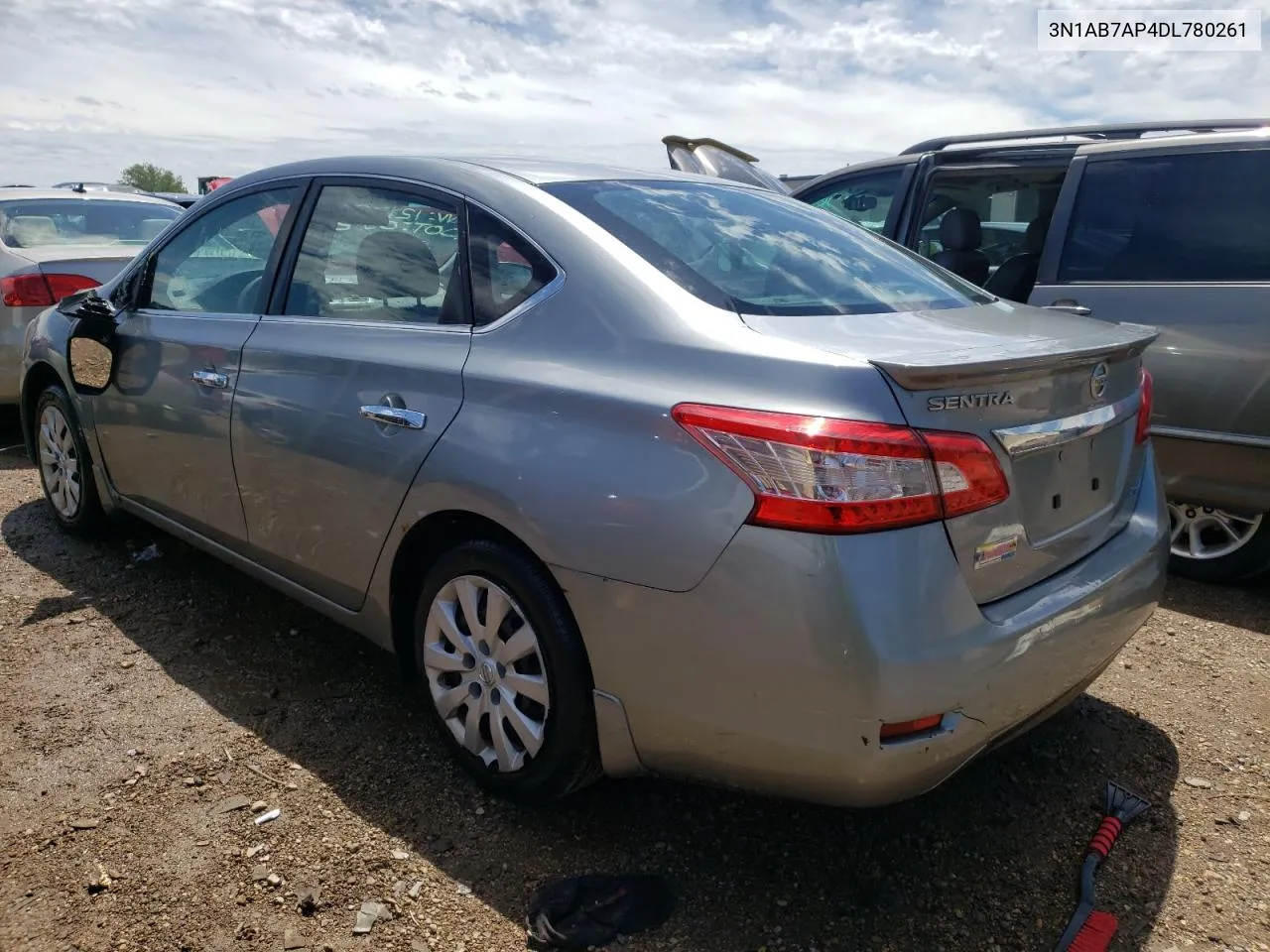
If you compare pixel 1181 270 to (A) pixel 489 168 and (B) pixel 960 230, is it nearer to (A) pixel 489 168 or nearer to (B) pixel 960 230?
(B) pixel 960 230

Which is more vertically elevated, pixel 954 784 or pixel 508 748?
pixel 508 748

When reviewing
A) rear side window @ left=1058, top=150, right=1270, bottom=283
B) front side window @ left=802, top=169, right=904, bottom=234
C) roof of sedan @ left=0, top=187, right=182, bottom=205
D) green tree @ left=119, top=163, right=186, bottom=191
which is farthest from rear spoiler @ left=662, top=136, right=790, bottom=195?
green tree @ left=119, top=163, right=186, bottom=191

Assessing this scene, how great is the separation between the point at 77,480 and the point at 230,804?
7.80 ft

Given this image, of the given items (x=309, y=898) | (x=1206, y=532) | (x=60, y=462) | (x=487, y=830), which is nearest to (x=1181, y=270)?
(x=1206, y=532)


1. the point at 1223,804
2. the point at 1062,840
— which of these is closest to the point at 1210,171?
the point at 1223,804

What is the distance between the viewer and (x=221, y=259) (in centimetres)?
359

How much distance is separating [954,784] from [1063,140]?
3215 mm

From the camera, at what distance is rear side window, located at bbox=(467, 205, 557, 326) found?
97.0 inches

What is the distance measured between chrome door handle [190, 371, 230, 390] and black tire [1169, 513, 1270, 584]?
359 centimetres

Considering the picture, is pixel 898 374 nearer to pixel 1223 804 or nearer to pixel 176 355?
pixel 1223 804

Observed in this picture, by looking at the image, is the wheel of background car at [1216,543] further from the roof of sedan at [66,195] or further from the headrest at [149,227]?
the roof of sedan at [66,195]

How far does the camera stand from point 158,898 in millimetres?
2268

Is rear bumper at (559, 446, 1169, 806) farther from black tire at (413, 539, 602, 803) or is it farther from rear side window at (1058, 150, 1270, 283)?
rear side window at (1058, 150, 1270, 283)

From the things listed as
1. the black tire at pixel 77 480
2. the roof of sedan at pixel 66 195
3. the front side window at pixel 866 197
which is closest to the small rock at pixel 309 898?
the black tire at pixel 77 480
